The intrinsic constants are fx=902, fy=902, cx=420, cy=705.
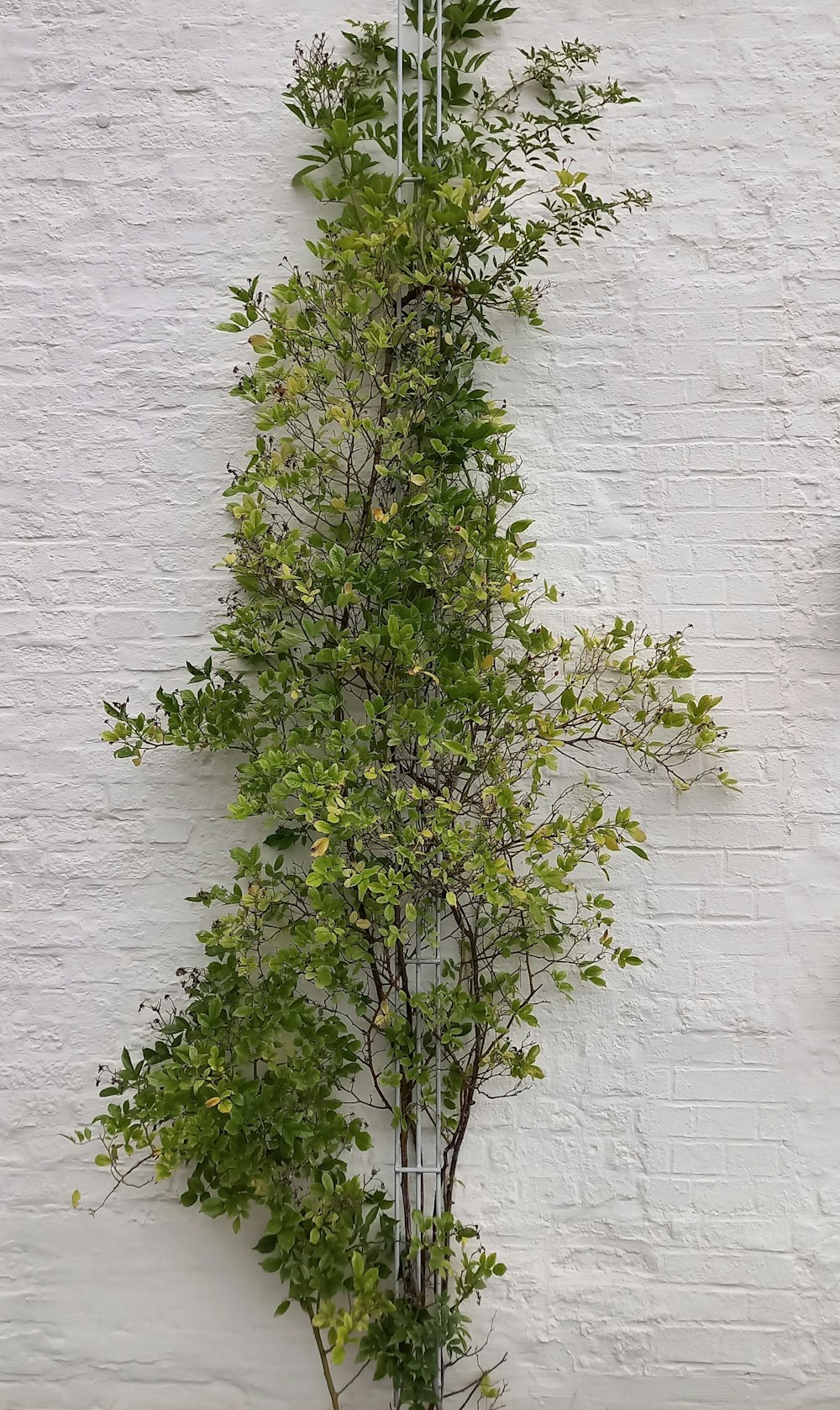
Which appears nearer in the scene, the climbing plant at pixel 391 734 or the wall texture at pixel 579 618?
the climbing plant at pixel 391 734

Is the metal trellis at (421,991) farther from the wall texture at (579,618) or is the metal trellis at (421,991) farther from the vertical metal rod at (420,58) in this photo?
the wall texture at (579,618)

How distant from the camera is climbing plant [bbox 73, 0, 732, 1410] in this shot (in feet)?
4.69

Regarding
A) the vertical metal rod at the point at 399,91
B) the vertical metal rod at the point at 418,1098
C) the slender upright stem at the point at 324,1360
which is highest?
the vertical metal rod at the point at 399,91

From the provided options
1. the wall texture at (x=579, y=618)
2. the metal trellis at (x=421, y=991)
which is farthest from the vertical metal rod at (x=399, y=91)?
the wall texture at (x=579, y=618)

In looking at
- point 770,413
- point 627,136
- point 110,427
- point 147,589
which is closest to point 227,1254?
point 147,589

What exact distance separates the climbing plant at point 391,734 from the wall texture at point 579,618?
0.08m

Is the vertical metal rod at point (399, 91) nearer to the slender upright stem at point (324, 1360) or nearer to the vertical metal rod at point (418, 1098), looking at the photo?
the vertical metal rod at point (418, 1098)

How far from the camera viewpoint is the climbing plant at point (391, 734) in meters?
1.43

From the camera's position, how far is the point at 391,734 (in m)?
1.41

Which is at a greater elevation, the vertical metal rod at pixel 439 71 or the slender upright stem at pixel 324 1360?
the vertical metal rod at pixel 439 71

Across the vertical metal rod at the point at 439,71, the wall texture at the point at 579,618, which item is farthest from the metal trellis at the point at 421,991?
the wall texture at the point at 579,618

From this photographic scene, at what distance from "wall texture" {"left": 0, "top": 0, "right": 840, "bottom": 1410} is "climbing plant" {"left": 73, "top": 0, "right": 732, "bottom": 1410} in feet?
0.26

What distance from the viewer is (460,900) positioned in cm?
158

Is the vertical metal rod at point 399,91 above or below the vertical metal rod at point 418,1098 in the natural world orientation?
above
